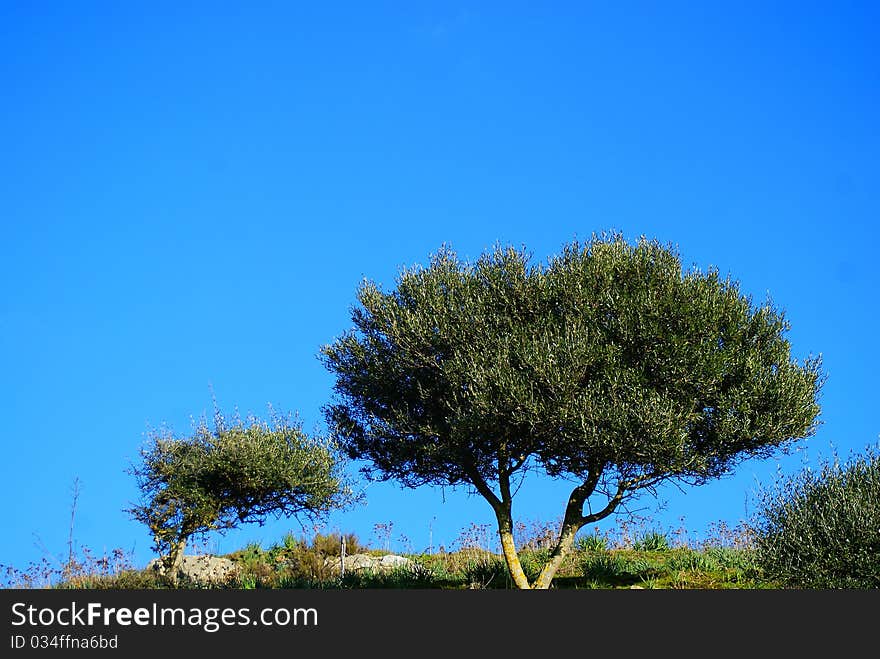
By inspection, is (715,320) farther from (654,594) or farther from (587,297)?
(654,594)

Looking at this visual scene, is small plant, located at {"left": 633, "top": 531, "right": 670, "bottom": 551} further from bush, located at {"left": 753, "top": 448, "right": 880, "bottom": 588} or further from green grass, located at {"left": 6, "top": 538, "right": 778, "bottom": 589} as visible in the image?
bush, located at {"left": 753, "top": 448, "right": 880, "bottom": 588}

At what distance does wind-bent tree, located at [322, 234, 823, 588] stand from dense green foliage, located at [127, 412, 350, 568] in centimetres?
305

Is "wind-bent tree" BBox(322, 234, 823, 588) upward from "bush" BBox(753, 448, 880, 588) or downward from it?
upward

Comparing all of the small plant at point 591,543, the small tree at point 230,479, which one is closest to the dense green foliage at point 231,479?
the small tree at point 230,479

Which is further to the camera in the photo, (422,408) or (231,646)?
(422,408)

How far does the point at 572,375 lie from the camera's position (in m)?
23.6

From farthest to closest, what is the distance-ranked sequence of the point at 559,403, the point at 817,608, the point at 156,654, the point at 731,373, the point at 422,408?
the point at 422,408 < the point at 731,373 < the point at 559,403 < the point at 817,608 < the point at 156,654

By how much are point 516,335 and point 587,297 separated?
8.74 feet

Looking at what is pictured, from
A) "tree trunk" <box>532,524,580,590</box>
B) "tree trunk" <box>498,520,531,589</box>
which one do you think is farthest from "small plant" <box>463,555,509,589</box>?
"tree trunk" <box>532,524,580,590</box>

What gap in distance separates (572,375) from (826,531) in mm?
8104

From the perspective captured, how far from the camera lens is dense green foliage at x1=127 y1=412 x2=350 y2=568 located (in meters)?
29.8

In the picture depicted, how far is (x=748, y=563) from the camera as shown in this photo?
29.4 m

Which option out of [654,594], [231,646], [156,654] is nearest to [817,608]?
[654,594]

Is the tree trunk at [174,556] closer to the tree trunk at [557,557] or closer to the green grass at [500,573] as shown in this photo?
the green grass at [500,573]
